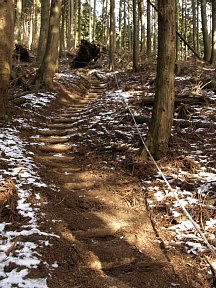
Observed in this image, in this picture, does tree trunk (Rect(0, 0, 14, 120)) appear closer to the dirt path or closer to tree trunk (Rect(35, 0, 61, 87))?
the dirt path

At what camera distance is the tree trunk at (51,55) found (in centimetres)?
1261

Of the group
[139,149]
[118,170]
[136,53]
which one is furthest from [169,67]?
[136,53]

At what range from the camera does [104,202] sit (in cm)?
535

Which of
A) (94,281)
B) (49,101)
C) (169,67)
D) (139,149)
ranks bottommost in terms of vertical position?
(94,281)

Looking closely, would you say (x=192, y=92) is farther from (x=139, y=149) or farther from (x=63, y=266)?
(x=63, y=266)

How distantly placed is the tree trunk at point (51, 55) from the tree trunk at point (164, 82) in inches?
277

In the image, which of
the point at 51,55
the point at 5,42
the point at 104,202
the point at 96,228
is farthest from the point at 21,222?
the point at 51,55

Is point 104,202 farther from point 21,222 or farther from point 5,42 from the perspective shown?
point 5,42

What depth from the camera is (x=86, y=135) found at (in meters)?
8.27

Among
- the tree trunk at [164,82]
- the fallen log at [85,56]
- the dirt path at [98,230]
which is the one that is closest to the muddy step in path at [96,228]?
the dirt path at [98,230]

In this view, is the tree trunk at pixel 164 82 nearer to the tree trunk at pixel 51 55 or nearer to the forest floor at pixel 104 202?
the forest floor at pixel 104 202

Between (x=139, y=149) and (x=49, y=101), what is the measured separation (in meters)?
5.43

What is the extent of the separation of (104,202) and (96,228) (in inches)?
30.0

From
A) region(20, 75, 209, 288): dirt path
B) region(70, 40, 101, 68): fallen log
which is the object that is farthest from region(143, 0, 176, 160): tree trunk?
region(70, 40, 101, 68): fallen log
